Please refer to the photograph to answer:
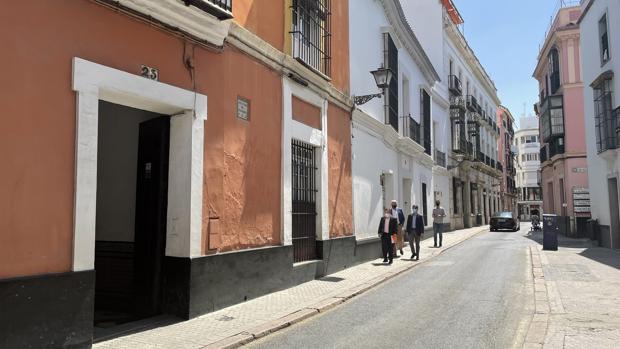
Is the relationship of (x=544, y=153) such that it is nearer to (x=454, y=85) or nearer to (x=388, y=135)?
(x=454, y=85)

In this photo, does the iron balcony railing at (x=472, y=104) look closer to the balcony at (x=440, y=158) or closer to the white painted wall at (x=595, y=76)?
the balcony at (x=440, y=158)

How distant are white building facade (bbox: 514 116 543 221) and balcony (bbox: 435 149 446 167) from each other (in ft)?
151

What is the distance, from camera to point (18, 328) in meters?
4.27

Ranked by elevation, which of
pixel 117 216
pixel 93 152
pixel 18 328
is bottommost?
pixel 18 328

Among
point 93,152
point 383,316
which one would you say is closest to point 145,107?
point 93,152

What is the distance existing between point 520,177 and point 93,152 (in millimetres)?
74476

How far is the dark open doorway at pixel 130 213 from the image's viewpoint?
6.65m

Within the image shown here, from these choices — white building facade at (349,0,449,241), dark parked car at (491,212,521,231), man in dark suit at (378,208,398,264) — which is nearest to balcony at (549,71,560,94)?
dark parked car at (491,212,521,231)

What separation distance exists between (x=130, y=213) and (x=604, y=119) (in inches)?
616

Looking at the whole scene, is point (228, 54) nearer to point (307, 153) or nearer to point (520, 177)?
point (307, 153)

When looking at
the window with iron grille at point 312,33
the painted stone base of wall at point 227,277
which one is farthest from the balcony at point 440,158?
the painted stone base of wall at point 227,277

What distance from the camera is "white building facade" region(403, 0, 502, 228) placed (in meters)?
25.2

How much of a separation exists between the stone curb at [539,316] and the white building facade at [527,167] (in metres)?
62.6

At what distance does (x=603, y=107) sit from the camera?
16.6 meters
